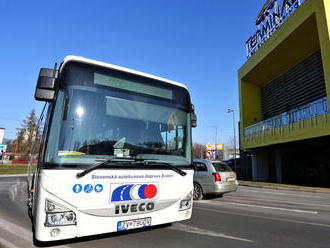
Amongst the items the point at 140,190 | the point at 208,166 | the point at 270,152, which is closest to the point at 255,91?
the point at 270,152

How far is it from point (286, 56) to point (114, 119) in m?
22.7

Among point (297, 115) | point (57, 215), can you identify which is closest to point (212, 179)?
point (57, 215)

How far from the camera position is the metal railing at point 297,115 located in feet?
53.2

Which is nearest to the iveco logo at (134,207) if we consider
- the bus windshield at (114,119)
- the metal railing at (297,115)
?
the bus windshield at (114,119)

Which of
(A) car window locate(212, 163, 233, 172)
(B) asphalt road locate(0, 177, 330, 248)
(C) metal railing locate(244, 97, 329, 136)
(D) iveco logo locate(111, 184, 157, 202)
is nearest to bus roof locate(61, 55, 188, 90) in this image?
(D) iveco logo locate(111, 184, 157, 202)

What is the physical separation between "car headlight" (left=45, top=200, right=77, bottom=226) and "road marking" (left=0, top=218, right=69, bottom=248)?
1.23m

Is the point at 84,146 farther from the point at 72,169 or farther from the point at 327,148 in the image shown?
the point at 327,148

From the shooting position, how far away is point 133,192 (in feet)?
11.8

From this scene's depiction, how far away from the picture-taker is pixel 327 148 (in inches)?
904

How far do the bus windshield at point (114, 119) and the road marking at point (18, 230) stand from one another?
6.27 feet

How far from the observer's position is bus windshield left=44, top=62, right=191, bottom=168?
3322 mm

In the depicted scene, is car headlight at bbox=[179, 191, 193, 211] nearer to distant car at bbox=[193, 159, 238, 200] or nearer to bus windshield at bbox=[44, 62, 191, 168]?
bus windshield at bbox=[44, 62, 191, 168]

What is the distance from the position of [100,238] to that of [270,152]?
27.4 meters

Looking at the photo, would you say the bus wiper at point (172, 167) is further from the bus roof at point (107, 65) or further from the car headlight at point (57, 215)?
the bus roof at point (107, 65)
